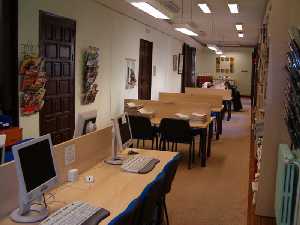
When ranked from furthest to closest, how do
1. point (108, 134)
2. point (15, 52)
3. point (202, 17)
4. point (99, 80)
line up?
1. point (202, 17)
2. point (99, 80)
3. point (15, 52)
4. point (108, 134)

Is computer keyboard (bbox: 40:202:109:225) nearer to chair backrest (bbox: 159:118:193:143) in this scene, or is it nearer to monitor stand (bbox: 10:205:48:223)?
monitor stand (bbox: 10:205:48:223)

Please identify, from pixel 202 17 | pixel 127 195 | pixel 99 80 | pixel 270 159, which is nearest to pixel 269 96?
pixel 270 159

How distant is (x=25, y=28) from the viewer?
483 centimetres

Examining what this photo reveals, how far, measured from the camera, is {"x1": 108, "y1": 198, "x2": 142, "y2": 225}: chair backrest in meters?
1.77

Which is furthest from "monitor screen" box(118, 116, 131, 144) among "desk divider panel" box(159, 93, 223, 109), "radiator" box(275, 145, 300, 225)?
"desk divider panel" box(159, 93, 223, 109)

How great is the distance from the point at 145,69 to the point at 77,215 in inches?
342

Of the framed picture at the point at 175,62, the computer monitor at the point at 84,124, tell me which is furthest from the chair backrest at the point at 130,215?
the framed picture at the point at 175,62

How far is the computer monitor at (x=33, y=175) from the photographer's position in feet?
6.08

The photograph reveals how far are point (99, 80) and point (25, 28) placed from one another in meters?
2.58

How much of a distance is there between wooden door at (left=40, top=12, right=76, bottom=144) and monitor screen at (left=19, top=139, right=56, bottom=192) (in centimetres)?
332

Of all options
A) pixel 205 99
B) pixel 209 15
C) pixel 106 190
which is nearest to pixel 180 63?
pixel 209 15

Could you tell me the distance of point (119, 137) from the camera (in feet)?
10.3

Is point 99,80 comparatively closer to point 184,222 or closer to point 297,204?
point 184,222

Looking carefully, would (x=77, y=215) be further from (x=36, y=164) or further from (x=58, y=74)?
(x=58, y=74)
